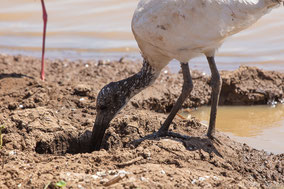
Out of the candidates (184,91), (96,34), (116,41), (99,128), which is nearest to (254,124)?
(184,91)

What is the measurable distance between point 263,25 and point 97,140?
6797 millimetres

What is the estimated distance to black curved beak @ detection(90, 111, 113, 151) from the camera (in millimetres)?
5833

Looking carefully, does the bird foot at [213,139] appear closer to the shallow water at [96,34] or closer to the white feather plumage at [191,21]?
the white feather plumage at [191,21]

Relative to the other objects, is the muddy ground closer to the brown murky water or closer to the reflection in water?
the reflection in water

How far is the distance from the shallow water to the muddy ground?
145 cm

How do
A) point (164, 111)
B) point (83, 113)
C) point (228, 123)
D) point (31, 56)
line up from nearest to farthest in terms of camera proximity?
point (83, 113) → point (228, 123) → point (164, 111) → point (31, 56)

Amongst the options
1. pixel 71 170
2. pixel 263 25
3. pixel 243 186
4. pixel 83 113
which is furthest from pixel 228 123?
pixel 263 25

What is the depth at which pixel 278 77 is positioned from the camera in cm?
830

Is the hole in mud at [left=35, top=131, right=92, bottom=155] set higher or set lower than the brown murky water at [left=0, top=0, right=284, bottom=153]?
lower

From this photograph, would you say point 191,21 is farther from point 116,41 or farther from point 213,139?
point 116,41

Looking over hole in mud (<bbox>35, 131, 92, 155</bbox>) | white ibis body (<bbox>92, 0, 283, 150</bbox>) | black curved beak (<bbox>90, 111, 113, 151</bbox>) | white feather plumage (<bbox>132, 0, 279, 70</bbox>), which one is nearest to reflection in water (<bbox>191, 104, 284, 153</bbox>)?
Answer: white ibis body (<bbox>92, 0, 283, 150</bbox>)

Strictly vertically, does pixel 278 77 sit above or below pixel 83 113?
above

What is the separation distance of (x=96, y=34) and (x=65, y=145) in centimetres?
702

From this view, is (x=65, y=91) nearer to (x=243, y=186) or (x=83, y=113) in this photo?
(x=83, y=113)
